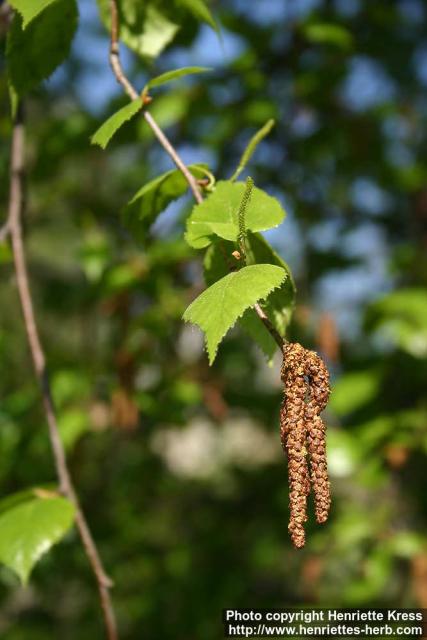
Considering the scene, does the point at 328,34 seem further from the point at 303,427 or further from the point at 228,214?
the point at 303,427

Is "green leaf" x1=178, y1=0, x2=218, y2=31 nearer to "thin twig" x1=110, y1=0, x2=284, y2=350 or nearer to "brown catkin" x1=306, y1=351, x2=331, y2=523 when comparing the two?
"thin twig" x1=110, y1=0, x2=284, y2=350

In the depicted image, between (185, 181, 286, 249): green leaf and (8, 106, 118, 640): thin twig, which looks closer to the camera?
(185, 181, 286, 249): green leaf

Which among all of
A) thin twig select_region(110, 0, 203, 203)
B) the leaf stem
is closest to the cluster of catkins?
the leaf stem

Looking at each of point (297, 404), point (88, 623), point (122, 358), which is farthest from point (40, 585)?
point (297, 404)

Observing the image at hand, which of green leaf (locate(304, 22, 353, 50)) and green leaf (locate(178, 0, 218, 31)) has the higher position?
green leaf (locate(304, 22, 353, 50))

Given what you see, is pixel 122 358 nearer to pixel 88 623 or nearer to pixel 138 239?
pixel 138 239
